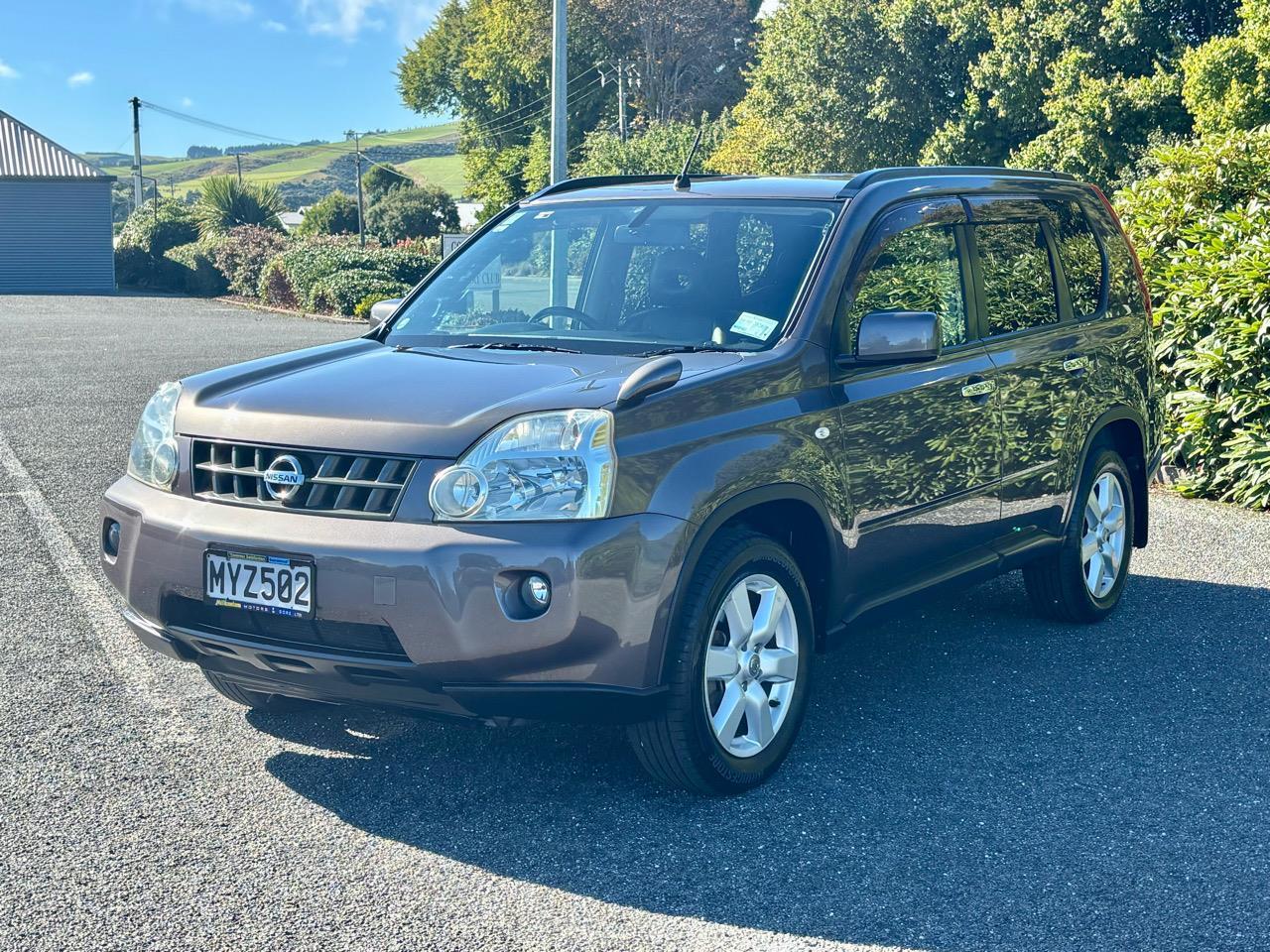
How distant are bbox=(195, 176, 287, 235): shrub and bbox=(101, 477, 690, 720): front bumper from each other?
44.6m

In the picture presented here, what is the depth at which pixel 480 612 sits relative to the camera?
12.6 feet

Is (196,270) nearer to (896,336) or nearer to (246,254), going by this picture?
(246,254)

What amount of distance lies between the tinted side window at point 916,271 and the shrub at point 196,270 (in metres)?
38.6

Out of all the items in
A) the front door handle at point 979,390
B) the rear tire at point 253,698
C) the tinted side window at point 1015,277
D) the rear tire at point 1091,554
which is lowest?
the rear tire at point 253,698

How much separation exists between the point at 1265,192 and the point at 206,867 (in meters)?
8.52

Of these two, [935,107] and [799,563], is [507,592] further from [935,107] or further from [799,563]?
[935,107]

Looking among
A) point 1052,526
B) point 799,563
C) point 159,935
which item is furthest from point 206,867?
point 1052,526

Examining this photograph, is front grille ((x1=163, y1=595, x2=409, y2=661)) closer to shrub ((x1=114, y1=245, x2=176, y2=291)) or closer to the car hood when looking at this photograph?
the car hood

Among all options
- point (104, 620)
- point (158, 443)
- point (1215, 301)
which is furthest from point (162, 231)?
point (158, 443)

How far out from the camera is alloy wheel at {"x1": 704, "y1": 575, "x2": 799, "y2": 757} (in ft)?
14.2

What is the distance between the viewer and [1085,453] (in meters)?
6.23

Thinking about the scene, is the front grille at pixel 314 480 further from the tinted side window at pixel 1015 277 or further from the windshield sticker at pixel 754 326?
the tinted side window at pixel 1015 277

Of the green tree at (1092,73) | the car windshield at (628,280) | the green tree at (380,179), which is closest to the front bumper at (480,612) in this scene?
the car windshield at (628,280)

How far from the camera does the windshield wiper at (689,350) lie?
4.74 meters
